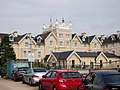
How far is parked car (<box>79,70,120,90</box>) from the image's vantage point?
978 centimetres

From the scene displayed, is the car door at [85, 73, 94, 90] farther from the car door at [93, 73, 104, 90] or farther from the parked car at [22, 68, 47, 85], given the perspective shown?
the parked car at [22, 68, 47, 85]

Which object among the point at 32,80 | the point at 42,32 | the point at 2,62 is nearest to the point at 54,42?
the point at 42,32

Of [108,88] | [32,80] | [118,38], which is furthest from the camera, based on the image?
[118,38]

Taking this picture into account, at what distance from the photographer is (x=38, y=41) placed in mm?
74875

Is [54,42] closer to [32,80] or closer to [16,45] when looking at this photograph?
[16,45]

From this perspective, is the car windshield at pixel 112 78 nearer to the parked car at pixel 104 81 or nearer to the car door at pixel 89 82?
the parked car at pixel 104 81

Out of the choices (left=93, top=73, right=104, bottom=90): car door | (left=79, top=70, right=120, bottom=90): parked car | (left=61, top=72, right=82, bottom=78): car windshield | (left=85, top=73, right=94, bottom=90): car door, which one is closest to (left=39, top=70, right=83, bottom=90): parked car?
(left=61, top=72, right=82, bottom=78): car windshield

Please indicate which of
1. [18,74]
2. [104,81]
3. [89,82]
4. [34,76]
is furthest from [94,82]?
[18,74]

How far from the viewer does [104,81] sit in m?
10.1

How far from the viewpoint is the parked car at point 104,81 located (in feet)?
32.1

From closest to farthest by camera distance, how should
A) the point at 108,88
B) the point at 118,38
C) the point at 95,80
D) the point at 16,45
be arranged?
the point at 108,88
the point at 95,80
the point at 16,45
the point at 118,38

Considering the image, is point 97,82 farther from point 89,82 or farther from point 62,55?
point 62,55

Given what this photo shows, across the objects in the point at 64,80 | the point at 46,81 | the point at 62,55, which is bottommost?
the point at 46,81

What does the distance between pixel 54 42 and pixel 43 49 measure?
3572 millimetres
